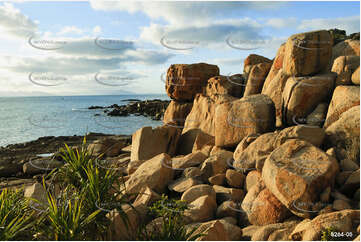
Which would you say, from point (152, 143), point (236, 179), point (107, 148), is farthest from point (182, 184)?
point (107, 148)

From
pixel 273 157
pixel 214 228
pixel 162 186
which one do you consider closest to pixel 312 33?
pixel 273 157

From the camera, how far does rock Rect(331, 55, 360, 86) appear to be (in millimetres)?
9986

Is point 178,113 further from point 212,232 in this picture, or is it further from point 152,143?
point 212,232

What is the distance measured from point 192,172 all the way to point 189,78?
8278 mm

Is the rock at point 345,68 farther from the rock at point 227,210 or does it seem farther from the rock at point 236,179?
the rock at point 227,210

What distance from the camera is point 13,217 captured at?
580cm

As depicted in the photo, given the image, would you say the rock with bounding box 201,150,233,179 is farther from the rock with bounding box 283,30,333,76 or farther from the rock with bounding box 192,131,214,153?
the rock with bounding box 283,30,333,76

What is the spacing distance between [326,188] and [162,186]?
423 cm

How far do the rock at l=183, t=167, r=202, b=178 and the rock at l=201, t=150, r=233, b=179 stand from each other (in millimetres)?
155

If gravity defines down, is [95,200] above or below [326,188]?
above

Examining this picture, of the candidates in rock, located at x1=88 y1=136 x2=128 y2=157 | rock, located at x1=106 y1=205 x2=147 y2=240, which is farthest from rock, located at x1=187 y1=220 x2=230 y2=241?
rock, located at x1=88 y1=136 x2=128 y2=157

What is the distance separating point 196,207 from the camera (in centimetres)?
743

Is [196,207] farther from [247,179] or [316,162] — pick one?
[316,162]

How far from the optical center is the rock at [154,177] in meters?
8.86
